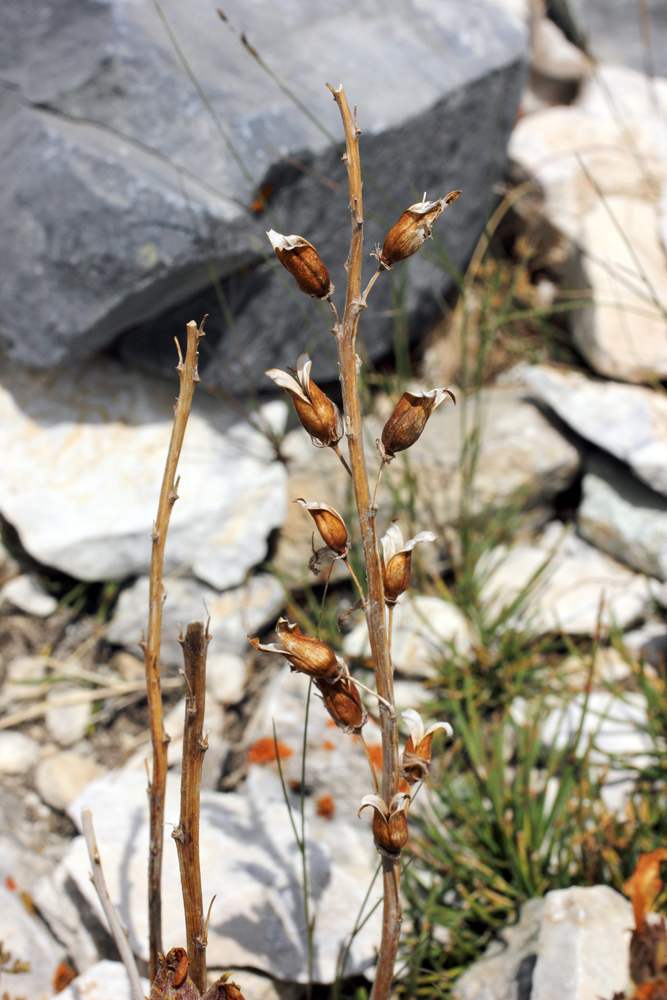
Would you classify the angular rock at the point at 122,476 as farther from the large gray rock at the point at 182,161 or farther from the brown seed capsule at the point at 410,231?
the brown seed capsule at the point at 410,231

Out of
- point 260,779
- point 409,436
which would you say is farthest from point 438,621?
point 409,436

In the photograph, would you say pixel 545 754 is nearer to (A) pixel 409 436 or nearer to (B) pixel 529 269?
(A) pixel 409 436

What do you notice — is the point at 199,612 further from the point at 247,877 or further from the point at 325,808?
the point at 247,877

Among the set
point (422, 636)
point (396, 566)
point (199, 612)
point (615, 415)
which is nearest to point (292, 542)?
point (199, 612)

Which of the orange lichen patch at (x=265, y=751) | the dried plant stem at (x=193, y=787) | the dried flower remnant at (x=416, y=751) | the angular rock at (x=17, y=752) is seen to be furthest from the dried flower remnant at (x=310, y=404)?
the angular rock at (x=17, y=752)

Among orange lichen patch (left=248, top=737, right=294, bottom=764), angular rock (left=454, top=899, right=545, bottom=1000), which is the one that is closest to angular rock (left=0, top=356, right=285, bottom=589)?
orange lichen patch (left=248, top=737, right=294, bottom=764)

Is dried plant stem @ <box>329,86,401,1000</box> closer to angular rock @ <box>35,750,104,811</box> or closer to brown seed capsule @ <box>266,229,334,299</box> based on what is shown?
brown seed capsule @ <box>266,229,334,299</box>
